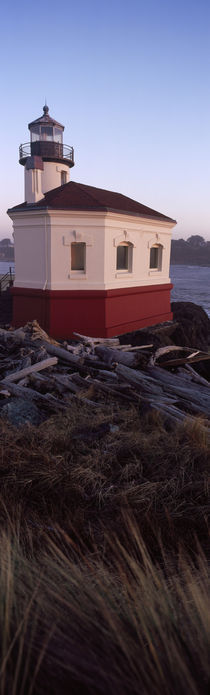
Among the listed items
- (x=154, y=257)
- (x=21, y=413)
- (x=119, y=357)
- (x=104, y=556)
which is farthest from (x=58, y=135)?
(x=104, y=556)

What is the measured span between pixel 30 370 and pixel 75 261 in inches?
274

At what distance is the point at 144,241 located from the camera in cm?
1706

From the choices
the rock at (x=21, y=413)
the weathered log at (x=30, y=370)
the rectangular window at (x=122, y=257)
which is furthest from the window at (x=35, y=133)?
the rock at (x=21, y=413)

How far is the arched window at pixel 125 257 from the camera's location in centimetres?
1623

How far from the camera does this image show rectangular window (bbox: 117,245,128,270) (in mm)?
16234

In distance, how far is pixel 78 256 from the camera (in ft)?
48.3

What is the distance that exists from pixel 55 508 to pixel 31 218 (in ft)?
39.0

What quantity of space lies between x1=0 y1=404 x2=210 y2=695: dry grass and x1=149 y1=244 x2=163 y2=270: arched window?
12744 millimetres

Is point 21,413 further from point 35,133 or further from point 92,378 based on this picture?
point 35,133

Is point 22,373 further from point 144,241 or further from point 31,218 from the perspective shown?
point 144,241

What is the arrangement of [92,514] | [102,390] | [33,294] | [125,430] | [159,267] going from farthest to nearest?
1. [159,267]
2. [33,294]
3. [102,390]
4. [125,430]
5. [92,514]

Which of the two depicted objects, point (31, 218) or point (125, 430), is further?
point (31, 218)

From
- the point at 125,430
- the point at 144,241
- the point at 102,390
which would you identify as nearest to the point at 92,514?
the point at 125,430

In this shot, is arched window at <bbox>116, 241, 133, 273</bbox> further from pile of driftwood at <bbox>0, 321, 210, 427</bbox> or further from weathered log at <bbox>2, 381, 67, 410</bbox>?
weathered log at <bbox>2, 381, 67, 410</bbox>
